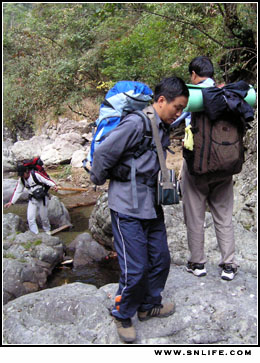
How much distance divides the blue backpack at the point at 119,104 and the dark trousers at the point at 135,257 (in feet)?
2.15

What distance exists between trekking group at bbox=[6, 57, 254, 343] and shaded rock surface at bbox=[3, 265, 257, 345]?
0.16m

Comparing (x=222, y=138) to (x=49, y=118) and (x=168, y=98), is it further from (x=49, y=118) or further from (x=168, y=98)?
(x=49, y=118)

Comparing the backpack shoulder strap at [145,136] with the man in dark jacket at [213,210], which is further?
the man in dark jacket at [213,210]

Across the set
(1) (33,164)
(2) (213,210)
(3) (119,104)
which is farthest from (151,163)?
(1) (33,164)

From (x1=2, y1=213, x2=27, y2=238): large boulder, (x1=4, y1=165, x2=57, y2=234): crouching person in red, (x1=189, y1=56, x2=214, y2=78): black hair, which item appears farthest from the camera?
(x1=2, y1=213, x2=27, y2=238): large boulder

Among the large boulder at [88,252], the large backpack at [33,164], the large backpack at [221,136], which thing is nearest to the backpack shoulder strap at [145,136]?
the large backpack at [221,136]

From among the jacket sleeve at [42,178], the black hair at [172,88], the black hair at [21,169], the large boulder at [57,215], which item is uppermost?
the black hair at [172,88]

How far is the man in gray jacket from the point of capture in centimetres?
232

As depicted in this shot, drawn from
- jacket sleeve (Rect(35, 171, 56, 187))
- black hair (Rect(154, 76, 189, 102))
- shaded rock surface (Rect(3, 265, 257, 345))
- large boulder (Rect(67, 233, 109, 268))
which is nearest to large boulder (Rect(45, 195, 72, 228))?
jacket sleeve (Rect(35, 171, 56, 187))

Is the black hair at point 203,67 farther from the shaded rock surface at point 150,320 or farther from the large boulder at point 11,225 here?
the large boulder at point 11,225

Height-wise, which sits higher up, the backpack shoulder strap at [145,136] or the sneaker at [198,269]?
the backpack shoulder strap at [145,136]

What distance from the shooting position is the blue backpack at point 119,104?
95.5 inches

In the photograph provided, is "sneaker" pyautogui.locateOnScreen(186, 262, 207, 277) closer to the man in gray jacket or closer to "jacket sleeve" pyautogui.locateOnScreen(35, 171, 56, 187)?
the man in gray jacket

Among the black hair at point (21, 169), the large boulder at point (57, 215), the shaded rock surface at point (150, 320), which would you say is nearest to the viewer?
the shaded rock surface at point (150, 320)
